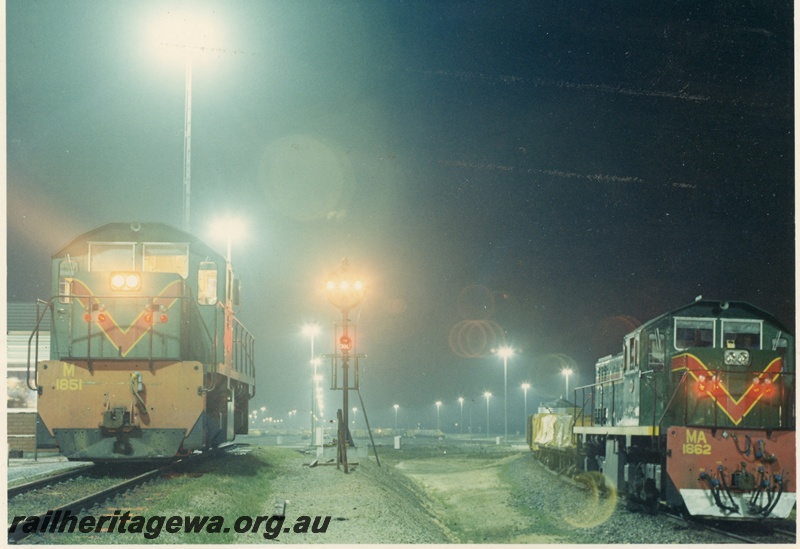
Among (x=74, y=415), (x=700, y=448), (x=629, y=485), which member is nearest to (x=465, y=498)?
(x=629, y=485)

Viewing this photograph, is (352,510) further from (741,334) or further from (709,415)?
(741,334)

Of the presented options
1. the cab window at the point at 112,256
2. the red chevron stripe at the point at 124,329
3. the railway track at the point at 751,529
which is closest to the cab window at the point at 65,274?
the cab window at the point at 112,256

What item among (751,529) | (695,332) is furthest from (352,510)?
(695,332)

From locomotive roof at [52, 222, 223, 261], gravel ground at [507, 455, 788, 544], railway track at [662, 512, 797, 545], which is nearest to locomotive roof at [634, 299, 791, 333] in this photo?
railway track at [662, 512, 797, 545]

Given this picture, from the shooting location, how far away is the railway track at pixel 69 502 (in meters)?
8.16

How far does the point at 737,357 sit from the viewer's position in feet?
42.5

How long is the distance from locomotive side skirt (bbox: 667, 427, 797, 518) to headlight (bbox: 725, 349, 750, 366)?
1.22 meters

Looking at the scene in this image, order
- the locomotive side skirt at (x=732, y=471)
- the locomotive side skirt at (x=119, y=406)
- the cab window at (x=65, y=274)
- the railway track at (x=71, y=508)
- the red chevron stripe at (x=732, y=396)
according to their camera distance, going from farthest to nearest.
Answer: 1. the cab window at (x=65, y=274)
2. the locomotive side skirt at (x=119, y=406)
3. the red chevron stripe at (x=732, y=396)
4. the locomotive side skirt at (x=732, y=471)
5. the railway track at (x=71, y=508)

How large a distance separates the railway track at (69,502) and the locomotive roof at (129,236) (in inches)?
166

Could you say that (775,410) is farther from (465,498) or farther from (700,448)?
(465,498)

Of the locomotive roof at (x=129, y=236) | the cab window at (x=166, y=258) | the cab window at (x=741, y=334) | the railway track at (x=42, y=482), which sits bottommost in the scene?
the railway track at (x=42, y=482)

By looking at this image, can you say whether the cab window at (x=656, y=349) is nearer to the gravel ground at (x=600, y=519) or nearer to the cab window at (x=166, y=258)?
the gravel ground at (x=600, y=519)

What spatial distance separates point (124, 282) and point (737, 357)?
35.1 ft

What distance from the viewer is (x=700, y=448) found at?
480 inches
